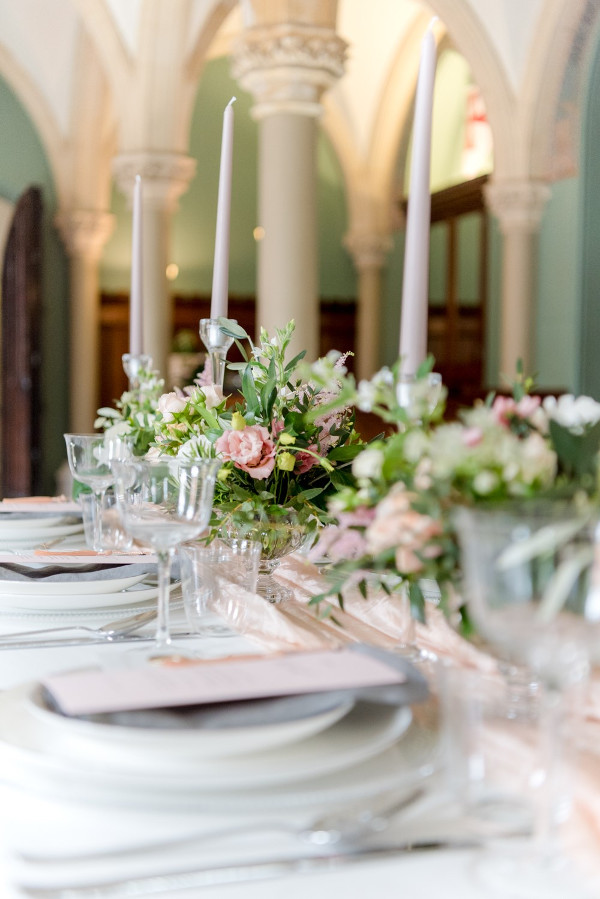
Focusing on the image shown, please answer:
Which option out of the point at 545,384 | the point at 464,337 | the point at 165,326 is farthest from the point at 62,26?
the point at 545,384

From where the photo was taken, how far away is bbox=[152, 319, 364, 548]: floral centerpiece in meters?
1.40

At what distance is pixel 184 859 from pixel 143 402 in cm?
166

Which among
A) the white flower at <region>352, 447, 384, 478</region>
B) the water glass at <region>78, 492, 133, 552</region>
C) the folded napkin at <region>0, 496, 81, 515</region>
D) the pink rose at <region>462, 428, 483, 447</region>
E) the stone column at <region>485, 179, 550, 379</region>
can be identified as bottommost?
the folded napkin at <region>0, 496, 81, 515</region>

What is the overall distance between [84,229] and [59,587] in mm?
9251

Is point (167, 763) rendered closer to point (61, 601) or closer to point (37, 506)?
point (61, 601)

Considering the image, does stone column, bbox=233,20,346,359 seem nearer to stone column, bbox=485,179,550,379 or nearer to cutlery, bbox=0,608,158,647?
stone column, bbox=485,179,550,379

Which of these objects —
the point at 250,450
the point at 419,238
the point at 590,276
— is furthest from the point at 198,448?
the point at 590,276

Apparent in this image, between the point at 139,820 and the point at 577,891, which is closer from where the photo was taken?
the point at 577,891

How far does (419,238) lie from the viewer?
116 cm

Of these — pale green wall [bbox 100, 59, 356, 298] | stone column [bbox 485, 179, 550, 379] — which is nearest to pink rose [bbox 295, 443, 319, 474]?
stone column [bbox 485, 179, 550, 379]

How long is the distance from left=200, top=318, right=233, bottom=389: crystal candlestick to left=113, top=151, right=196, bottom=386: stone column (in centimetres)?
577

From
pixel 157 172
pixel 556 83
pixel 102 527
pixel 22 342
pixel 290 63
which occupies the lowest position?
pixel 102 527

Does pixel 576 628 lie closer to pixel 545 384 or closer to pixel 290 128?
pixel 290 128

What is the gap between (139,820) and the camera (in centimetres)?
73
